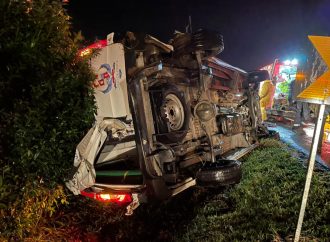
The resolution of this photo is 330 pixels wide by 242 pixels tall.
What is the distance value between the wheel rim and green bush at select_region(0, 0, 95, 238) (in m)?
1.90

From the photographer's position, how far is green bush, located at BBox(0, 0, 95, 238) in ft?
9.43

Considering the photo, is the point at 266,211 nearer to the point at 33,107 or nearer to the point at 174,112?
the point at 174,112

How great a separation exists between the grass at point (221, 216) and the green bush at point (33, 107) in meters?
0.84

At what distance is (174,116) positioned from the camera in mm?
5254

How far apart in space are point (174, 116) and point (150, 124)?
111cm

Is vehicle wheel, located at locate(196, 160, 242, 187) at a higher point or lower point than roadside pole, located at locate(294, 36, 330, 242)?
lower

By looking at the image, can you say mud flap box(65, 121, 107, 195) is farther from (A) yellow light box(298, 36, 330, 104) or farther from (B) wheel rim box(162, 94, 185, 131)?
(A) yellow light box(298, 36, 330, 104)

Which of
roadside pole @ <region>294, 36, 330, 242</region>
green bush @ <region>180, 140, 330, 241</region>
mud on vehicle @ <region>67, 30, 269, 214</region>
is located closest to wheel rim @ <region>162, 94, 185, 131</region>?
mud on vehicle @ <region>67, 30, 269, 214</region>

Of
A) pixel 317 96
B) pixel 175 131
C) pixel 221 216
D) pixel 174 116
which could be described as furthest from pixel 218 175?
pixel 317 96

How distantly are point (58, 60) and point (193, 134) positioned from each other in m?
3.16

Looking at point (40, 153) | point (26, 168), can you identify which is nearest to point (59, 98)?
point (40, 153)

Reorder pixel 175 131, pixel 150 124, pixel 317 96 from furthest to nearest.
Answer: pixel 175 131
pixel 150 124
pixel 317 96

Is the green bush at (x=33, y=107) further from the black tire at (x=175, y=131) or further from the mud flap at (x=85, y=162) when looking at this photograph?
the black tire at (x=175, y=131)

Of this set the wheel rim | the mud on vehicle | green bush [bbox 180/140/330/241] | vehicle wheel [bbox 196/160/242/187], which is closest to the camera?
green bush [bbox 180/140/330/241]
